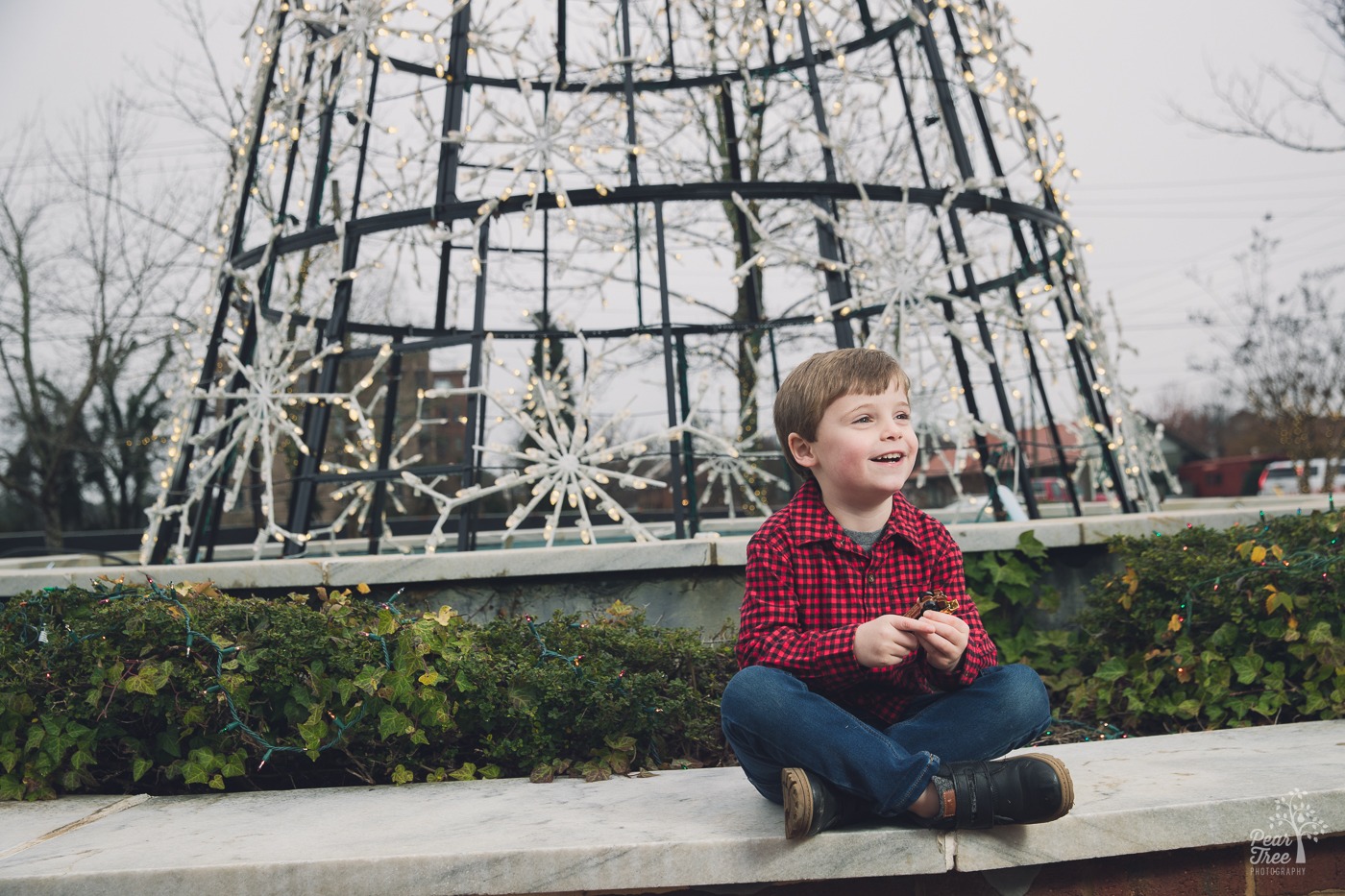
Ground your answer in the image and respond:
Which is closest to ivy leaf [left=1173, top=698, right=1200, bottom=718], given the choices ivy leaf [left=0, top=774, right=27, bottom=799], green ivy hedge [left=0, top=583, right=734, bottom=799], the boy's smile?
green ivy hedge [left=0, top=583, right=734, bottom=799]

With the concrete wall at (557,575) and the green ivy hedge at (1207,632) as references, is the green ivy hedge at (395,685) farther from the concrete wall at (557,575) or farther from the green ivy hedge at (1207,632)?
the concrete wall at (557,575)

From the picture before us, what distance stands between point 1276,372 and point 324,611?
21.2m

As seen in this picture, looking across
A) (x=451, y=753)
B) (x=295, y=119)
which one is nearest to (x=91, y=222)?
(x=295, y=119)

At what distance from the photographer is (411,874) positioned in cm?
193

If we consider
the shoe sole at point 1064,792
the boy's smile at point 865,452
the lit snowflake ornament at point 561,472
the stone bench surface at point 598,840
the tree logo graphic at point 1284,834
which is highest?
the lit snowflake ornament at point 561,472

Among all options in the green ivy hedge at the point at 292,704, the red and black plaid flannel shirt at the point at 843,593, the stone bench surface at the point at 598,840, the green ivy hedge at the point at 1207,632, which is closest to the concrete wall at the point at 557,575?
the green ivy hedge at the point at 1207,632

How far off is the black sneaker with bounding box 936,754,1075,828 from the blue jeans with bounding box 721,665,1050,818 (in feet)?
0.21

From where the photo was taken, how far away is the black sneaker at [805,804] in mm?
1847

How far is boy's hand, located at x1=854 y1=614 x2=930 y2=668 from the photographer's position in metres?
1.81

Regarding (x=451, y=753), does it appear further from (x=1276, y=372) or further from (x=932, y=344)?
(x=1276, y=372)

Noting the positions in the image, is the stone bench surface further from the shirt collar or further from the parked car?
Result: the parked car

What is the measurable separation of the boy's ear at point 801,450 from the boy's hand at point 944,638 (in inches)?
17.7

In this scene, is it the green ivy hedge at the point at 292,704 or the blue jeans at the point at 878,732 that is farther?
the green ivy hedge at the point at 292,704

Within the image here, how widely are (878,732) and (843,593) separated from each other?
29 centimetres
